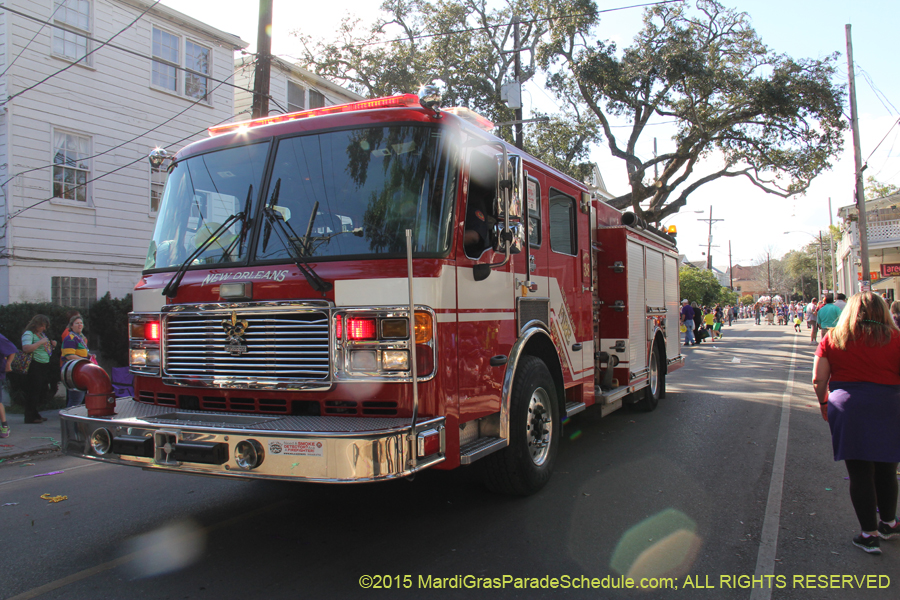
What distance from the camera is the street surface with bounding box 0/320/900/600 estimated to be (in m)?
3.47

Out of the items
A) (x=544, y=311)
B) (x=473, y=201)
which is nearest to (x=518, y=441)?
(x=544, y=311)

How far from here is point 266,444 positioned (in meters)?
3.29

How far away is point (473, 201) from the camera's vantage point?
4.26 m

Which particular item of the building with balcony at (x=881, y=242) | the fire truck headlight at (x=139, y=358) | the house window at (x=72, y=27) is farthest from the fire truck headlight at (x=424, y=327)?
the building with balcony at (x=881, y=242)

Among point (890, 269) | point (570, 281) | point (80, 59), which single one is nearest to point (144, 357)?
point (570, 281)

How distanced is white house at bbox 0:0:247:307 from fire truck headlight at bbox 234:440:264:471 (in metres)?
10.7

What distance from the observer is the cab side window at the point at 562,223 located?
5.72 metres

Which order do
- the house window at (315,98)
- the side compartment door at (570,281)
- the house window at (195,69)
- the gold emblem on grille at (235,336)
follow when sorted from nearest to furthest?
the gold emblem on grille at (235,336)
the side compartment door at (570,281)
the house window at (195,69)
the house window at (315,98)

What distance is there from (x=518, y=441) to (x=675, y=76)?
1745 cm

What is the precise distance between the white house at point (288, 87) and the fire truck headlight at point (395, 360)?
16.3 meters

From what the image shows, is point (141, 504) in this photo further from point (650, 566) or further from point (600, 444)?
point (600, 444)

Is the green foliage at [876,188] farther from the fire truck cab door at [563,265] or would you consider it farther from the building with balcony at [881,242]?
the fire truck cab door at [563,265]

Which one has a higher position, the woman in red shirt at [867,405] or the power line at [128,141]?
the power line at [128,141]

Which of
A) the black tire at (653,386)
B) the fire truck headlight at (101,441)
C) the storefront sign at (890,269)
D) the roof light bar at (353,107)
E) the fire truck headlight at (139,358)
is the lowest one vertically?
the black tire at (653,386)
